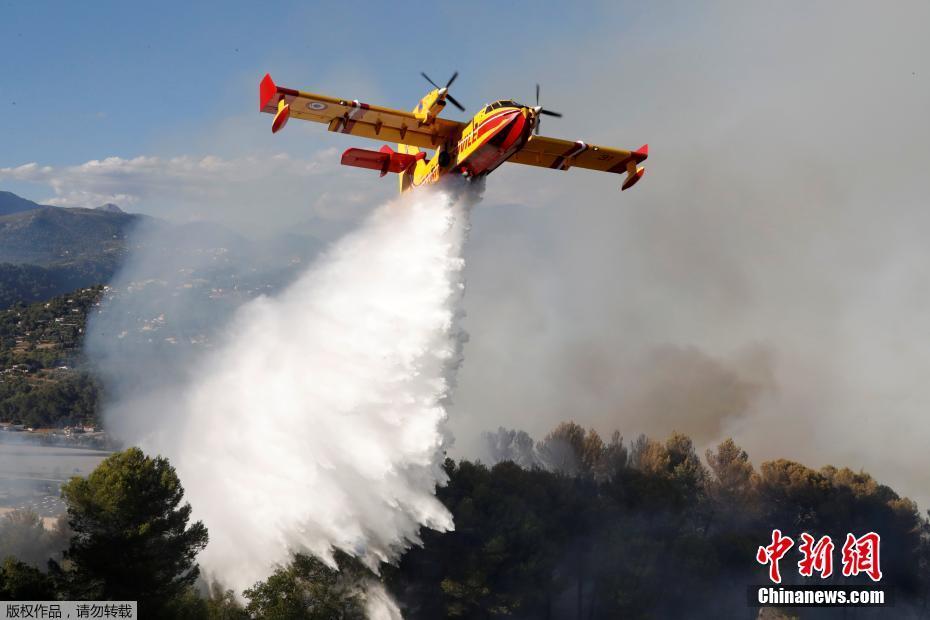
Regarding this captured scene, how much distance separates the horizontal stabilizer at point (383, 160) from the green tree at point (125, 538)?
1270cm

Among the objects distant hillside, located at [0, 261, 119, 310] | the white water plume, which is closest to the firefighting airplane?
the white water plume

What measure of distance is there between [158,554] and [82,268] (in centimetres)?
17954

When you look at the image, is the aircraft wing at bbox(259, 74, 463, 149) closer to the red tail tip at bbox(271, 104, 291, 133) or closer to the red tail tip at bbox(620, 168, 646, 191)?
the red tail tip at bbox(271, 104, 291, 133)

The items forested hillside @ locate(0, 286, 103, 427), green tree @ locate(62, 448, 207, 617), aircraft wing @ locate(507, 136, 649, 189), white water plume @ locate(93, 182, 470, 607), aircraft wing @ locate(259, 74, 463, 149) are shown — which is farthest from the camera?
forested hillside @ locate(0, 286, 103, 427)

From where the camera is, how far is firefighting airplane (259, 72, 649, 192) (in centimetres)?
2362

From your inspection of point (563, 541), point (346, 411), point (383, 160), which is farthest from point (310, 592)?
point (563, 541)

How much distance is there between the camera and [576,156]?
1153 inches

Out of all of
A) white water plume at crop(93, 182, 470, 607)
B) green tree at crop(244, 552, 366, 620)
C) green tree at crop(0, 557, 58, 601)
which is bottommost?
green tree at crop(244, 552, 366, 620)

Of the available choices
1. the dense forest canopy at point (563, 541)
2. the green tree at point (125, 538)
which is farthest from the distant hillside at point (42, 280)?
the green tree at point (125, 538)

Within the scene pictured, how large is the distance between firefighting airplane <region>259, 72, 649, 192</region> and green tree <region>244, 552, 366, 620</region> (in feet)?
49.6

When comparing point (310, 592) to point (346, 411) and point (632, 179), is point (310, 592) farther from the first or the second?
point (632, 179)

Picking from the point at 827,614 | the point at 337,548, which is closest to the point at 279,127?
the point at 337,548

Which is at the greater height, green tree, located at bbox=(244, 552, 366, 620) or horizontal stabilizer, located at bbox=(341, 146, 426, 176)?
horizontal stabilizer, located at bbox=(341, 146, 426, 176)

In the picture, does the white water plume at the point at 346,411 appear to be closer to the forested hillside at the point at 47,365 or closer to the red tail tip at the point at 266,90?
the red tail tip at the point at 266,90
